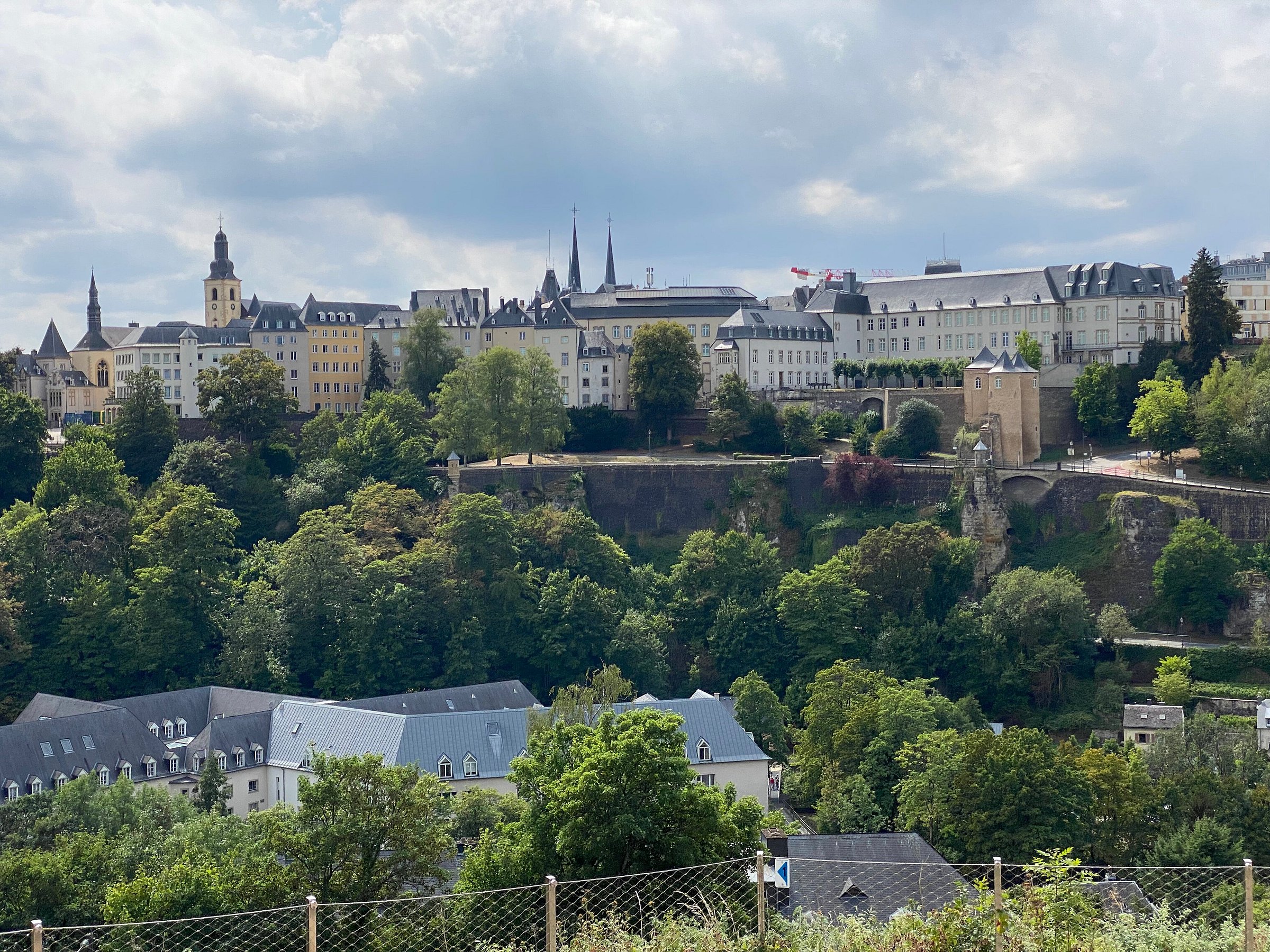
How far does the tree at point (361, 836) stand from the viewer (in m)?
28.2

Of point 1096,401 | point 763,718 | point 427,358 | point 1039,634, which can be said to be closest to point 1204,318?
point 1096,401

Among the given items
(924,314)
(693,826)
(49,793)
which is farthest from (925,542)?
(693,826)

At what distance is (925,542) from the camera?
58906mm

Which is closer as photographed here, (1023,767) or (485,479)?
(1023,767)

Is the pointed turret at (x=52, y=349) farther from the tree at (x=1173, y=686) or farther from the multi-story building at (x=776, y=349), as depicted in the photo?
the tree at (x=1173, y=686)

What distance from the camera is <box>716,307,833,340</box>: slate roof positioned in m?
78.9

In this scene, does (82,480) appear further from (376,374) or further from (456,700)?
(456,700)

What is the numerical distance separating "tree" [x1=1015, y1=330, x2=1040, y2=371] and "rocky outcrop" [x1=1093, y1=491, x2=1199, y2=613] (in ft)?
42.8

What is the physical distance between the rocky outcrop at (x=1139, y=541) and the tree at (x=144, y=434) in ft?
126

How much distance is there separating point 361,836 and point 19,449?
1840 inches

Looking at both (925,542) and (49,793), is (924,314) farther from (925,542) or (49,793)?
(49,793)

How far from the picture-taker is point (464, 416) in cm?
7025

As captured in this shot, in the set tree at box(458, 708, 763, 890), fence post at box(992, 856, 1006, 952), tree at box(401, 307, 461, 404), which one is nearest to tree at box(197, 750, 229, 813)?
tree at box(458, 708, 763, 890)

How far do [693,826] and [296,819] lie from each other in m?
8.23
